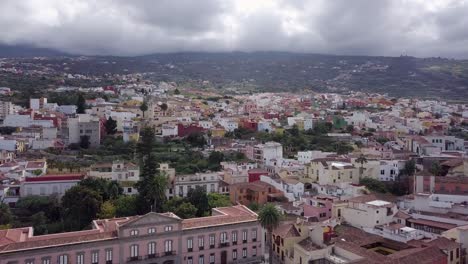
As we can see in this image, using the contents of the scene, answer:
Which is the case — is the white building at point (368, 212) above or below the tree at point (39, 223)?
above

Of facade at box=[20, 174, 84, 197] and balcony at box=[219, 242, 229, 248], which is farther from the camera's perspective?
facade at box=[20, 174, 84, 197]

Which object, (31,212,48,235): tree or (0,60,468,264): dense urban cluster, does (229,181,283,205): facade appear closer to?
(0,60,468,264): dense urban cluster

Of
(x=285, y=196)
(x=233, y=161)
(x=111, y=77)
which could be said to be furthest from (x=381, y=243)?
(x=111, y=77)

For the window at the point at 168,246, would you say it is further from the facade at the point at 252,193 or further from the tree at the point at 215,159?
the tree at the point at 215,159

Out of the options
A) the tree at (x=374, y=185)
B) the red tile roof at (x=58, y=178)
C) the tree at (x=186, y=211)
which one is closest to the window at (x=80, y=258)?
the tree at (x=186, y=211)

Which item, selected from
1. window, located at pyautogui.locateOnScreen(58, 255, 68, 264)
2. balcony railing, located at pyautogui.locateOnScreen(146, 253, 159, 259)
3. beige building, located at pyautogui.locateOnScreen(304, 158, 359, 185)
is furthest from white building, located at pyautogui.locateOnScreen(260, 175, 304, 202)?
window, located at pyautogui.locateOnScreen(58, 255, 68, 264)

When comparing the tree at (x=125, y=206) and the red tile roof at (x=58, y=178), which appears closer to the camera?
the tree at (x=125, y=206)

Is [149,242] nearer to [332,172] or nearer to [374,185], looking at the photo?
[332,172]
